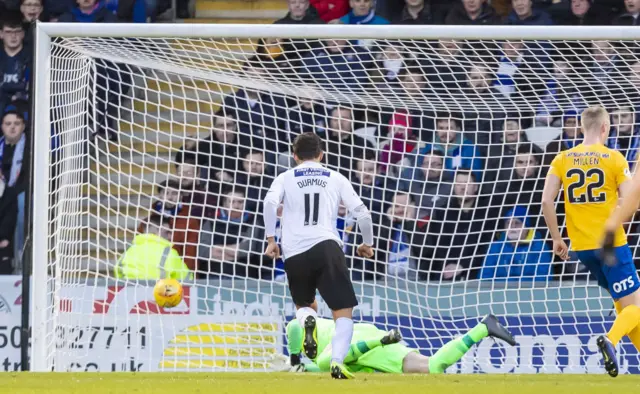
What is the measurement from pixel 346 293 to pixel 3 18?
20.9 ft

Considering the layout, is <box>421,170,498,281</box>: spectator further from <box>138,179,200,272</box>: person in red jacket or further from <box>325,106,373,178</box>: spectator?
<box>138,179,200,272</box>: person in red jacket

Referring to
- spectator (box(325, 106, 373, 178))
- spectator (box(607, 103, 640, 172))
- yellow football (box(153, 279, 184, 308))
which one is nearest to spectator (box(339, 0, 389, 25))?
spectator (box(325, 106, 373, 178))

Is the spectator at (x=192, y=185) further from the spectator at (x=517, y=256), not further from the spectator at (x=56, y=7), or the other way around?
the spectator at (x=56, y=7)

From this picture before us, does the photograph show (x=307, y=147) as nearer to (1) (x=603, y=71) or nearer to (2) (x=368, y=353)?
(2) (x=368, y=353)

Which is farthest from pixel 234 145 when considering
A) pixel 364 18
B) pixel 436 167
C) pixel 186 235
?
pixel 364 18

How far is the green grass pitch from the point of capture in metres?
5.78

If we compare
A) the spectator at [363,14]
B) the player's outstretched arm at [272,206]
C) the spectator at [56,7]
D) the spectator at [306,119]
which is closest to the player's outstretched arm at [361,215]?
the player's outstretched arm at [272,206]

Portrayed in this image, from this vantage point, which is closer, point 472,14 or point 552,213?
point 552,213

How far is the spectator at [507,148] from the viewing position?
9.91 meters

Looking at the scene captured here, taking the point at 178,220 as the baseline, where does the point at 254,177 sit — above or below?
above

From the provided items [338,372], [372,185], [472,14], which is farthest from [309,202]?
[472,14]

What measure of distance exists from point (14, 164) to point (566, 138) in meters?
4.97

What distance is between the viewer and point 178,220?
399 inches

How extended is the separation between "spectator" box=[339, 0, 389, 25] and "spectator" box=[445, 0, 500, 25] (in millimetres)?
696
